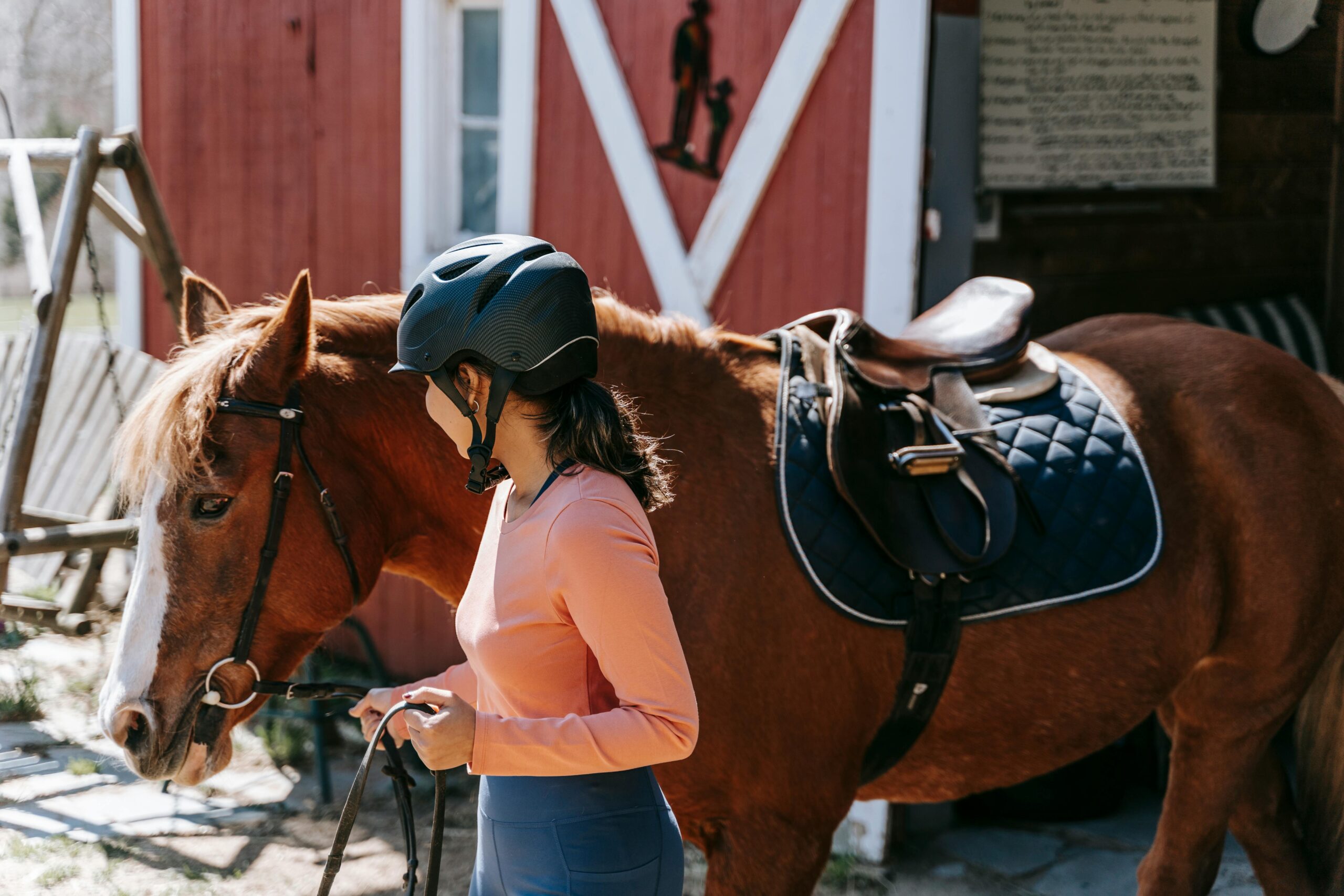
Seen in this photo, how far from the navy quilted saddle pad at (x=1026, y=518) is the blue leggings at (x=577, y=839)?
803mm

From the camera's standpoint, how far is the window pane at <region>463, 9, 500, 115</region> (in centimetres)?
496

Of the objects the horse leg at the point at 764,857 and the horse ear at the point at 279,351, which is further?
the horse leg at the point at 764,857

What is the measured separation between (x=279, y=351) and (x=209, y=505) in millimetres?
294

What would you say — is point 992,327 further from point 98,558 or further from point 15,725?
point 15,725

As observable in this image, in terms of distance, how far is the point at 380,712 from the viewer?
163 cm

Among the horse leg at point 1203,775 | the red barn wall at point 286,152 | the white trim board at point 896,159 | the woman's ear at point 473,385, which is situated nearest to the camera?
the woman's ear at point 473,385

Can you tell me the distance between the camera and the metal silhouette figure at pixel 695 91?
4133mm

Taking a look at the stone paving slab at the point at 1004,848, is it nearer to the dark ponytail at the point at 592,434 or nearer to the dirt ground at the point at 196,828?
the dirt ground at the point at 196,828

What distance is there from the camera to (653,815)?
62.2 inches

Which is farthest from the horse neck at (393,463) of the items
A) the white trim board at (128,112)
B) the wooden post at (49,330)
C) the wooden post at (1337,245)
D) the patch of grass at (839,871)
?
the wooden post at (1337,245)

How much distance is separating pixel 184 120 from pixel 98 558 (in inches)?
94.9

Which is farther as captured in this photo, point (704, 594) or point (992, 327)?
point (992, 327)

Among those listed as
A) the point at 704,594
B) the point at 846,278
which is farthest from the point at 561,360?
the point at 846,278

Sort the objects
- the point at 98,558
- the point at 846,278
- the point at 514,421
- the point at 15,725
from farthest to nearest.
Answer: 1. the point at 15,725
2. the point at 98,558
3. the point at 846,278
4. the point at 514,421
